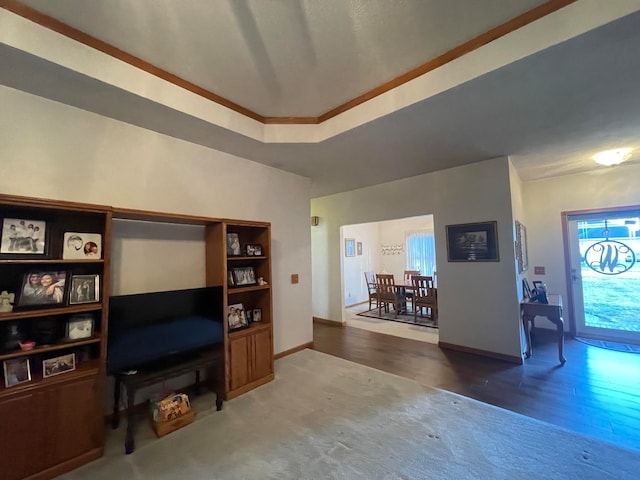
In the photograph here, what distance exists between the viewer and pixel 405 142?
2.93 meters

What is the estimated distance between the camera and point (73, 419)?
172 centimetres

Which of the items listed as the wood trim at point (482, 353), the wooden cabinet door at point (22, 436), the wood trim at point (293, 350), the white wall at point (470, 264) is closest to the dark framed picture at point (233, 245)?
the wood trim at point (293, 350)

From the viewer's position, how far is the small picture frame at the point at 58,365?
1.72 m

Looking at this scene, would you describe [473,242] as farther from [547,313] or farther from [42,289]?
[42,289]

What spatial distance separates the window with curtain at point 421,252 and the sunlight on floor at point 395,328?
278 cm

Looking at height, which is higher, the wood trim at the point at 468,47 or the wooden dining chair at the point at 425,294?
the wood trim at the point at 468,47

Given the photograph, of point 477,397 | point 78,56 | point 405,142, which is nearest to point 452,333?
point 477,397

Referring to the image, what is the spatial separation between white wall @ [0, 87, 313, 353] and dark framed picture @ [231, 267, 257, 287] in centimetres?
37

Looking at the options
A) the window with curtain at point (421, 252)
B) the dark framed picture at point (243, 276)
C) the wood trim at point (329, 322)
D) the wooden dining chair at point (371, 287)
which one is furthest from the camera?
the window with curtain at point (421, 252)

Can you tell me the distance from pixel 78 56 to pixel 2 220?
1.17 m

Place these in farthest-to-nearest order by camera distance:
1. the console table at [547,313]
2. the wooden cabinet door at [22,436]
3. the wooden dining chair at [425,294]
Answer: the wooden dining chair at [425,294] → the console table at [547,313] → the wooden cabinet door at [22,436]

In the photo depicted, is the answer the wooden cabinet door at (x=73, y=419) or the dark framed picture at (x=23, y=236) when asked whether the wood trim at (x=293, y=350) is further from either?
the dark framed picture at (x=23, y=236)

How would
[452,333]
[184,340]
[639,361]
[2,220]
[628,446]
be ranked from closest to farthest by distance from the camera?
[2,220], [628,446], [184,340], [639,361], [452,333]

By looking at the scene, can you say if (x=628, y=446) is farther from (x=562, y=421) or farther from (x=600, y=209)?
(x=600, y=209)
